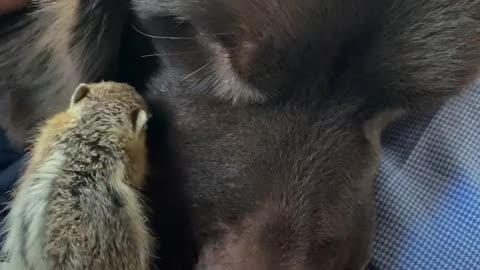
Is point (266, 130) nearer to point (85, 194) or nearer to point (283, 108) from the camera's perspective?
point (283, 108)

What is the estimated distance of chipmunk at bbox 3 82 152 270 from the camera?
1037mm

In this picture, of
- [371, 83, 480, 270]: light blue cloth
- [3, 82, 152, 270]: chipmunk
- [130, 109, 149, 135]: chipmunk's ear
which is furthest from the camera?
[371, 83, 480, 270]: light blue cloth

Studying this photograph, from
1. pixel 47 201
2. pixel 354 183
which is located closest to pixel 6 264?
pixel 47 201

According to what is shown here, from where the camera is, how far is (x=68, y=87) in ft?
4.48

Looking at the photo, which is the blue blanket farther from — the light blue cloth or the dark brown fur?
the dark brown fur

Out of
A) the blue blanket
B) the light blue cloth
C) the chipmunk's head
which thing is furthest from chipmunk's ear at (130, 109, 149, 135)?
the light blue cloth

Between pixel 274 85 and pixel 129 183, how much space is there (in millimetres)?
218

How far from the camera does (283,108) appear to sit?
3.87ft

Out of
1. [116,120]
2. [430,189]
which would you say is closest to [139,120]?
[116,120]

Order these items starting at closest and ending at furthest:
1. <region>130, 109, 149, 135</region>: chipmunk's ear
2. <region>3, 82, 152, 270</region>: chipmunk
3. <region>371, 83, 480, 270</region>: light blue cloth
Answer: <region>3, 82, 152, 270</region>: chipmunk
<region>130, 109, 149, 135</region>: chipmunk's ear
<region>371, 83, 480, 270</region>: light blue cloth

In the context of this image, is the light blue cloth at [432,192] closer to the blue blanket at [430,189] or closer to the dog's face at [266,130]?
the blue blanket at [430,189]

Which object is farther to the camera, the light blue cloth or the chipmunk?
the light blue cloth

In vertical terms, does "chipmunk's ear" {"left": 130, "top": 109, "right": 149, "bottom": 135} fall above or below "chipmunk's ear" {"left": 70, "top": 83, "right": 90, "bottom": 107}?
below

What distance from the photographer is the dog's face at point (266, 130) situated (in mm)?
1097
